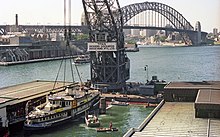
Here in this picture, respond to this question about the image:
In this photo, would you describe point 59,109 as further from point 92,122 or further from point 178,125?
point 178,125

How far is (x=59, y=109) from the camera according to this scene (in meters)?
28.7

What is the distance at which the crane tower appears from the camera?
42.1m

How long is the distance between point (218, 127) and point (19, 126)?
14709 mm

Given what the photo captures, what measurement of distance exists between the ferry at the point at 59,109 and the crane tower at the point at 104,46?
29.3 ft

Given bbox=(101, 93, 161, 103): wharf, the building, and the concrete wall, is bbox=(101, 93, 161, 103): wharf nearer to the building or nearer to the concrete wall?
the building

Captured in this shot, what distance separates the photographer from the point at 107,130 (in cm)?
2730

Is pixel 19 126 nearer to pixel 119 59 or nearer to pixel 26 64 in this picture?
pixel 119 59

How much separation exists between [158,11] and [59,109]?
478 ft

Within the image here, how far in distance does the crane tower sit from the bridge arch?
10109cm

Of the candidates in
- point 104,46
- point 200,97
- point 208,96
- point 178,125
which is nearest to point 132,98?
point 104,46

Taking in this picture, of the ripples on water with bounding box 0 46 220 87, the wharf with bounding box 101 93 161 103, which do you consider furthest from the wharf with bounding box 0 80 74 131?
the ripples on water with bounding box 0 46 220 87

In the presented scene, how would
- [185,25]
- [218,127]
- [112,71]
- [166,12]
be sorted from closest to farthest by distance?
[218,127] → [112,71] → [166,12] → [185,25]

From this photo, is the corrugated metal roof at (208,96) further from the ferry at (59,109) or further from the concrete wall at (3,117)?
the concrete wall at (3,117)

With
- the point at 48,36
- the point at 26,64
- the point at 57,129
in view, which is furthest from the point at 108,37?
the point at 48,36
